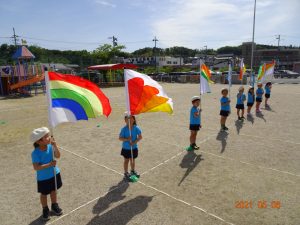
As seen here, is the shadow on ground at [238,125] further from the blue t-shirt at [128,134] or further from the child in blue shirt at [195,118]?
the blue t-shirt at [128,134]

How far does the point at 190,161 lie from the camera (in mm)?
6430

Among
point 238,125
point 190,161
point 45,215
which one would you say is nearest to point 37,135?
point 45,215

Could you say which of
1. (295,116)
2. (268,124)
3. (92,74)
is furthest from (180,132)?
(92,74)

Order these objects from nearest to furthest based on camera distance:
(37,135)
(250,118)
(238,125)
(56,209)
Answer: (37,135) < (56,209) < (238,125) < (250,118)

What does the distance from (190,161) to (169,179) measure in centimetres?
120

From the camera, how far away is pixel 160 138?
8.56 m

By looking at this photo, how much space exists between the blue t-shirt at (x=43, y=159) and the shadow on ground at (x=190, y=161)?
277 cm

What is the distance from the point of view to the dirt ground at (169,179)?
4.16 m

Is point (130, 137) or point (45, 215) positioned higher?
point (130, 137)

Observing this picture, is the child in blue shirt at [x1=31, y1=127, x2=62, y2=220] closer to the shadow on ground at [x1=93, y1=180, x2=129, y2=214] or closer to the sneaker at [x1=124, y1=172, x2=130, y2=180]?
the shadow on ground at [x1=93, y1=180, x2=129, y2=214]

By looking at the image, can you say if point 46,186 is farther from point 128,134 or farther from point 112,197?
point 128,134

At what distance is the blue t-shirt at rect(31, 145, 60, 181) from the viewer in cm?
386

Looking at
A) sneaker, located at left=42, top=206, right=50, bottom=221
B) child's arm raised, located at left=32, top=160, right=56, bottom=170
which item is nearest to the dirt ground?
sneaker, located at left=42, top=206, right=50, bottom=221

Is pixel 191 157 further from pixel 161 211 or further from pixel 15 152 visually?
pixel 15 152
